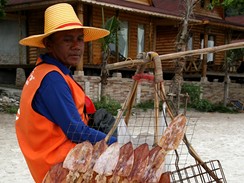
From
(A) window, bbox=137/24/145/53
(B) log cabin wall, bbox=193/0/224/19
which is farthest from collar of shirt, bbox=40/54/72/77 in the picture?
(B) log cabin wall, bbox=193/0/224/19

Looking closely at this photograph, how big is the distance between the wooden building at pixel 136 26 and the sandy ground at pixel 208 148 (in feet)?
12.0

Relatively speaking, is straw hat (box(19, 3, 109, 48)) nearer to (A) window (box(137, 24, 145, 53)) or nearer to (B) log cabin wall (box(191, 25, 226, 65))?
(A) window (box(137, 24, 145, 53))

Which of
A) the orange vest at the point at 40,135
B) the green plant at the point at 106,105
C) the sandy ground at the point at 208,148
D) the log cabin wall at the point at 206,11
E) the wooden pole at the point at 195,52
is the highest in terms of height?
the log cabin wall at the point at 206,11

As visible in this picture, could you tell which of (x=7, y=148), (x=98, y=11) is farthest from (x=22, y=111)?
(x=98, y=11)

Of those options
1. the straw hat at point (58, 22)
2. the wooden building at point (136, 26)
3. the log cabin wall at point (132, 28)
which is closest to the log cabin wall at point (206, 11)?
the wooden building at point (136, 26)

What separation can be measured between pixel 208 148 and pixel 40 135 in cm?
555

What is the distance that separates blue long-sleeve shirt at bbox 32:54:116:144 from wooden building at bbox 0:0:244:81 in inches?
366

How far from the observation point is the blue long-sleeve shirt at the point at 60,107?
1674mm

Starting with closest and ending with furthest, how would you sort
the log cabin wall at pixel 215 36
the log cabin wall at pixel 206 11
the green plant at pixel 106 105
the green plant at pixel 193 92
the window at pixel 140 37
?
the green plant at pixel 106 105 < the green plant at pixel 193 92 < the window at pixel 140 37 < the log cabin wall at pixel 215 36 < the log cabin wall at pixel 206 11

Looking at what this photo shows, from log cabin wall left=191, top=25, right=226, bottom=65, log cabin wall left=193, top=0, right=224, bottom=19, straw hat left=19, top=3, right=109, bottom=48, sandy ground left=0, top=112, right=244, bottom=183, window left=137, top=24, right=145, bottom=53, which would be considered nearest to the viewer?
straw hat left=19, top=3, right=109, bottom=48

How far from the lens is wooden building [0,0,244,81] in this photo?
12.4 metres

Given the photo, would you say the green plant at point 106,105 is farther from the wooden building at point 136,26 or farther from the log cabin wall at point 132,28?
the log cabin wall at point 132,28

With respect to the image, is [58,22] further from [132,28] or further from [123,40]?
[132,28]

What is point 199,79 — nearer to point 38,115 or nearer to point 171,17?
point 171,17
